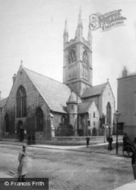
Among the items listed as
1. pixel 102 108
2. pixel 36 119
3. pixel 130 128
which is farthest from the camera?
pixel 102 108

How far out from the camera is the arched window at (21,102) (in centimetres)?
3362

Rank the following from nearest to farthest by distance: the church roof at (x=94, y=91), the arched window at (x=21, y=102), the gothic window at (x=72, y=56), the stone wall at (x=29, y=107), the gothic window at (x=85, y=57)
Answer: the stone wall at (x=29, y=107) < the arched window at (x=21, y=102) < the church roof at (x=94, y=91) < the gothic window at (x=72, y=56) < the gothic window at (x=85, y=57)

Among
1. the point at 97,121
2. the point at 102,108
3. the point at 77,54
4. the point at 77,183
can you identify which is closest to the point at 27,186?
the point at 77,183

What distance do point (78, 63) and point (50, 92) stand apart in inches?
578

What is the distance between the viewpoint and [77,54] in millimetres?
46188

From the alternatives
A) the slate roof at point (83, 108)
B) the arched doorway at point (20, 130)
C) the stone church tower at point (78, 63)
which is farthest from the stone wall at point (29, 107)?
the stone church tower at point (78, 63)

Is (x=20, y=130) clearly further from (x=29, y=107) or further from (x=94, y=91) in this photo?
(x=94, y=91)

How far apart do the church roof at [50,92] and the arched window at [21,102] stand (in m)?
3.08

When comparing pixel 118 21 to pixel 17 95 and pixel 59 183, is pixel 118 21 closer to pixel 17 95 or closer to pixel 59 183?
pixel 59 183

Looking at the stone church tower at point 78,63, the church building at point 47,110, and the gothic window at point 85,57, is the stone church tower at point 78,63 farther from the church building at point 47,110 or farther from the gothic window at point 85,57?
the church building at point 47,110

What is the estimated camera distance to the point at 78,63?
45750 millimetres

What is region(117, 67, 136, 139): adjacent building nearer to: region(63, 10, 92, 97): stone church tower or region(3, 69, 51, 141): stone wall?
region(3, 69, 51, 141): stone wall

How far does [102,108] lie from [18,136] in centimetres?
1791

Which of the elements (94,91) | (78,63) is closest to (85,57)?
(78,63)
